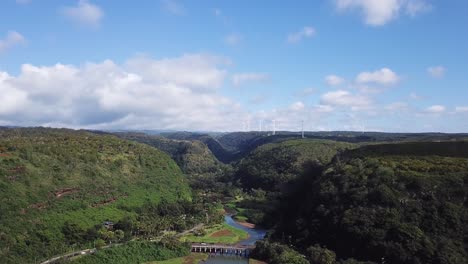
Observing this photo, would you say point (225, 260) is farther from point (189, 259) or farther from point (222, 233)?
point (222, 233)

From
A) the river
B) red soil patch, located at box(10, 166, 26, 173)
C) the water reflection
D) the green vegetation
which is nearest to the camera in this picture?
the green vegetation

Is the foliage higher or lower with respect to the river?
higher

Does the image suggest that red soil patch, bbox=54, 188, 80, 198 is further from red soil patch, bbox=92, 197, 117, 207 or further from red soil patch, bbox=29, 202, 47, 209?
red soil patch, bbox=29, 202, 47, 209

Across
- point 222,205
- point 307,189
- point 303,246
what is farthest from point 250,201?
point 303,246

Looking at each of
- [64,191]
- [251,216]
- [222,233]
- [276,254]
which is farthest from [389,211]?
[64,191]

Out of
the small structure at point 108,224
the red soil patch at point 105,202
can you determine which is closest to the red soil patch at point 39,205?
the small structure at point 108,224

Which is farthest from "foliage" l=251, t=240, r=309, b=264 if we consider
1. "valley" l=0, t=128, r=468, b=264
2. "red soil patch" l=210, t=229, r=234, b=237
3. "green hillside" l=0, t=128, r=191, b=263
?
"green hillside" l=0, t=128, r=191, b=263

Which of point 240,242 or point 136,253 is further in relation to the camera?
point 240,242

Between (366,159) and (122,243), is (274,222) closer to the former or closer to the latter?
(366,159)
